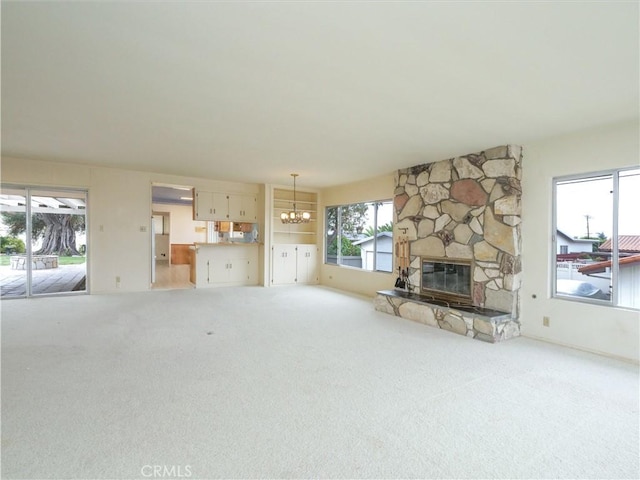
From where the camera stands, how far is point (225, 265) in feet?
26.7

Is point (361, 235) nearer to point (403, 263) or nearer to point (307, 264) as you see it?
point (403, 263)

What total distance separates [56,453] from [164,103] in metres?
2.95

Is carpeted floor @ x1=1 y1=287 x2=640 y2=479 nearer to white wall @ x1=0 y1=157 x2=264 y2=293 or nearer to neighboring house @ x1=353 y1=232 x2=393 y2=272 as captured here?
white wall @ x1=0 y1=157 x2=264 y2=293

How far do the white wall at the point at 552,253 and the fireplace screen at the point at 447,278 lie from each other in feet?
2.63

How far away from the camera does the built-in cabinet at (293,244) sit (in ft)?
27.5

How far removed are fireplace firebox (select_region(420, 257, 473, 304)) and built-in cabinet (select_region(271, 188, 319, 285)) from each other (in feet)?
12.2

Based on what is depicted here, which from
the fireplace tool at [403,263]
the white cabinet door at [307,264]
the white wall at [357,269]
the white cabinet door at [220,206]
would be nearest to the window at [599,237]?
the fireplace tool at [403,263]

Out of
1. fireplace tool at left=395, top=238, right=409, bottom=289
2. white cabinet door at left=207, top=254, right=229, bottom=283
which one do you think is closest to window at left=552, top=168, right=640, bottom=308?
fireplace tool at left=395, top=238, right=409, bottom=289

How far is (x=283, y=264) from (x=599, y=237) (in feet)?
20.5

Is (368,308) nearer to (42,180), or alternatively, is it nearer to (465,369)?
(465,369)

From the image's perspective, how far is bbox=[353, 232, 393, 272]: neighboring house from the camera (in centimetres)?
684

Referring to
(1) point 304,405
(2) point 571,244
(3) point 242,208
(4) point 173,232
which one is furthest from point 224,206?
(2) point 571,244

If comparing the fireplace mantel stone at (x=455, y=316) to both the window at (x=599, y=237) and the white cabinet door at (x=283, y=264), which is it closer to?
the window at (x=599, y=237)

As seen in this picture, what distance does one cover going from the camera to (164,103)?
329cm
